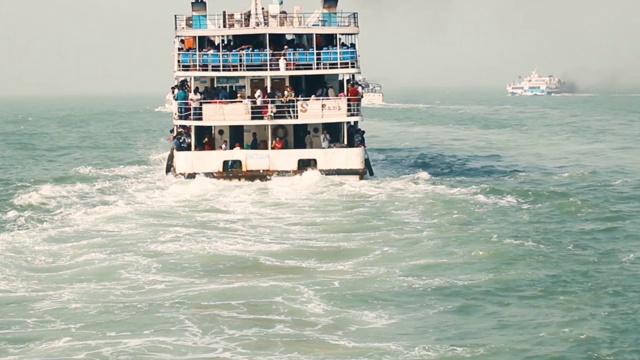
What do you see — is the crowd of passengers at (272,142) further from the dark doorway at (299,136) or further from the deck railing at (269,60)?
the deck railing at (269,60)

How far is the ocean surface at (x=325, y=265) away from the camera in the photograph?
20.5m

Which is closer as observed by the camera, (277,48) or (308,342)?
(308,342)

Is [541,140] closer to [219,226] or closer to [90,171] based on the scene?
[90,171]

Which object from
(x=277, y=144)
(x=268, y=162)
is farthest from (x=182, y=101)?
(x=268, y=162)

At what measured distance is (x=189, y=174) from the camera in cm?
4038

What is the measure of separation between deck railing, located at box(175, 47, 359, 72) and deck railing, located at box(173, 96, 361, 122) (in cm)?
141

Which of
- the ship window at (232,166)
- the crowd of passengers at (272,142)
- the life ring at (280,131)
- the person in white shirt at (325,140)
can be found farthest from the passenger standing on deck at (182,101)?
the person in white shirt at (325,140)

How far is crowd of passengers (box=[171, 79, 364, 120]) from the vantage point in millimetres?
40250

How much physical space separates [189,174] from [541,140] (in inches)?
1423

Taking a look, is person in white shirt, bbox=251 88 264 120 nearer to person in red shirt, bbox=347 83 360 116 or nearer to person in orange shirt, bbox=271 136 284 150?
person in orange shirt, bbox=271 136 284 150

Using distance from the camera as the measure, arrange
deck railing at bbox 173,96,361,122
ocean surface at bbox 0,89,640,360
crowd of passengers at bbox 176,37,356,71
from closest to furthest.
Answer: ocean surface at bbox 0,89,640,360
deck railing at bbox 173,96,361,122
crowd of passengers at bbox 176,37,356,71

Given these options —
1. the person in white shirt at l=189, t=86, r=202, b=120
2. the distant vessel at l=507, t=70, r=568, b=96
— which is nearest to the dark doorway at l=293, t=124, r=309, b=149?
the person in white shirt at l=189, t=86, r=202, b=120

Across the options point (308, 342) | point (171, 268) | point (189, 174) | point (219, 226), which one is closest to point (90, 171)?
point (189, 174)

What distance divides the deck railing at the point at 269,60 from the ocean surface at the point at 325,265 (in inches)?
181
